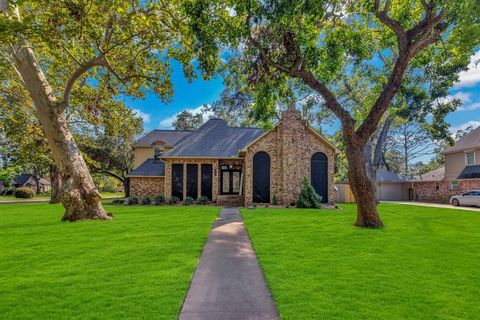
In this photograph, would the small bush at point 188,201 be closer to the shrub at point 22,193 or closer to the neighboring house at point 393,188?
the neighboring house at point 393,188

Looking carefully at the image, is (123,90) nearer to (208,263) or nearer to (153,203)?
(153,203)

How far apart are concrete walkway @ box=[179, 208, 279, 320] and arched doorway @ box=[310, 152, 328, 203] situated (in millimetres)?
13232

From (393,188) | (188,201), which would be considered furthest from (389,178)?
(188,201)

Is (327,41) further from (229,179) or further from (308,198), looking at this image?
(229,179)

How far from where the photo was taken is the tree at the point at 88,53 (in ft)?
33.4

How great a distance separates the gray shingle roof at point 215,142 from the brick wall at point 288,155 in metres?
2.78

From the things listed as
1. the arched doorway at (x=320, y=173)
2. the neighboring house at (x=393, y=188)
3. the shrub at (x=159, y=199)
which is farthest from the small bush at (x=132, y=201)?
the neighboring house at (x=393, y=188)

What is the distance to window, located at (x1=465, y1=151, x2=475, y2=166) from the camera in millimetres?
27016

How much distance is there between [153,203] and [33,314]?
1799cm

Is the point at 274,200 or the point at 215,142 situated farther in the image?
the point at 215,142

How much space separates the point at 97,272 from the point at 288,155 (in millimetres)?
15113

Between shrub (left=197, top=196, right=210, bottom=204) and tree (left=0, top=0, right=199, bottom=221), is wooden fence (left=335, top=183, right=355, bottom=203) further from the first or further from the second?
tree (left=0, top=0, right=199, bottom=221)

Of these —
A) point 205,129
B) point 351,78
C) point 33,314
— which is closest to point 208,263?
point 33,314

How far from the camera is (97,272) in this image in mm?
5129
